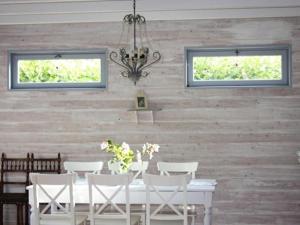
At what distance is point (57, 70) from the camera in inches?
259

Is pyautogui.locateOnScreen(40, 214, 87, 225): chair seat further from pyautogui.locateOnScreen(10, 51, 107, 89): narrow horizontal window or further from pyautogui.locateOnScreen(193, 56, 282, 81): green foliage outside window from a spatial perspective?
pyautogui.locateOnScreen(193, 56, 282, 81): green foliage outside window

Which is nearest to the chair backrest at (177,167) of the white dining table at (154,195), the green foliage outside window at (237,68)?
the white dining table at (154,195)

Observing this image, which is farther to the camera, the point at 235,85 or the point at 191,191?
the point at 235,85

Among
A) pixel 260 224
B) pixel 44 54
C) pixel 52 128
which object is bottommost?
pixel 260 224

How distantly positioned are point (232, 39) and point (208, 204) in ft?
7.61

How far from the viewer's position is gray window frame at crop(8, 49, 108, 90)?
6441 millimetres

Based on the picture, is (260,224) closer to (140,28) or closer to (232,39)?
(232,39)

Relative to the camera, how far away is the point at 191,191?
4.73 m

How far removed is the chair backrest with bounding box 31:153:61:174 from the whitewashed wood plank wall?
0.37 ft

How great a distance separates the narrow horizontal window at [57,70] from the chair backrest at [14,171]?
954 millimetres

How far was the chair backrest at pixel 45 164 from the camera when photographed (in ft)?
20.9

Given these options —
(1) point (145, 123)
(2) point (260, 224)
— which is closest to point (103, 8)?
(1) point (145, 123)

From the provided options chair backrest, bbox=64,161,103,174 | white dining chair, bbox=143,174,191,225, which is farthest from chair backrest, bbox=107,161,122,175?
white dining chair, bbox=143,174,191,225

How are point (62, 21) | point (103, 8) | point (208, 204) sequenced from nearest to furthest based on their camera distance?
1. point (208, 204)
2. point (103, 8)
3. point (62, 21)
